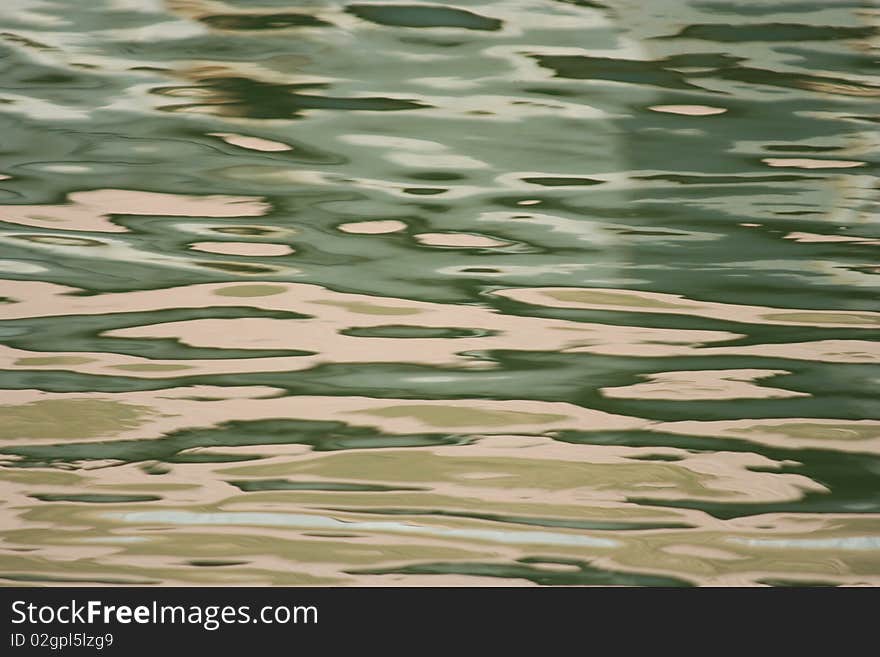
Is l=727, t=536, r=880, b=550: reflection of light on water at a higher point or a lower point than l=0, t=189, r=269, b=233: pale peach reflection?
lower

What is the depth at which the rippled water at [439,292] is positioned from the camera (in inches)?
19.3

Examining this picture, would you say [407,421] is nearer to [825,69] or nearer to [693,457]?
[693,457]

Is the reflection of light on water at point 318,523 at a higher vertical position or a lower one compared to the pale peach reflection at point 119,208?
lower

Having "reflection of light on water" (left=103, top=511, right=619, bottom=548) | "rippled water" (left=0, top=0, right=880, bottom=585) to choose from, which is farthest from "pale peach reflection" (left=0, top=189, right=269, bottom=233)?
"reflection of light on water" (left=103, top=511, right=619, bottom=548)

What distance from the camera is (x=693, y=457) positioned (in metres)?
0.49

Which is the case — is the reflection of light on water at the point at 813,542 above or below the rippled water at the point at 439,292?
below

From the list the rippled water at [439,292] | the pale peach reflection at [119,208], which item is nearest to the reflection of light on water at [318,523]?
the rippled water at [439,292]

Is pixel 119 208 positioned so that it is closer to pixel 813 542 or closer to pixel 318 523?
pixel 318 523

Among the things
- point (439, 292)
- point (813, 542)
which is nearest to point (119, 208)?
point (439, 292)

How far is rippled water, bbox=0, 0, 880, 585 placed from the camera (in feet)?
1.61

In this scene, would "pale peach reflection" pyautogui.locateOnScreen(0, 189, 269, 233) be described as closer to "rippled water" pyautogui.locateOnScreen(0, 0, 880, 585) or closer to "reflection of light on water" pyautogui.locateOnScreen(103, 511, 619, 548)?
"rippled water" pyautogui.locateOnScreen(0, 0, 880, 585)

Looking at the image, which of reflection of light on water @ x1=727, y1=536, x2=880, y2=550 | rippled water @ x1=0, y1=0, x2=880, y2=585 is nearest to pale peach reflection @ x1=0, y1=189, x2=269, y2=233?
rippled water @ x1=0, y1=0, x2=880, y2=585

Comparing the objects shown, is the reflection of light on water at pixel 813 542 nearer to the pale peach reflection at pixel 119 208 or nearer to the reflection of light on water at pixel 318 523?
the reflection of light on water at pixel 318 523

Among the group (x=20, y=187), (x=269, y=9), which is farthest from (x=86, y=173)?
(x=269, y=9)
